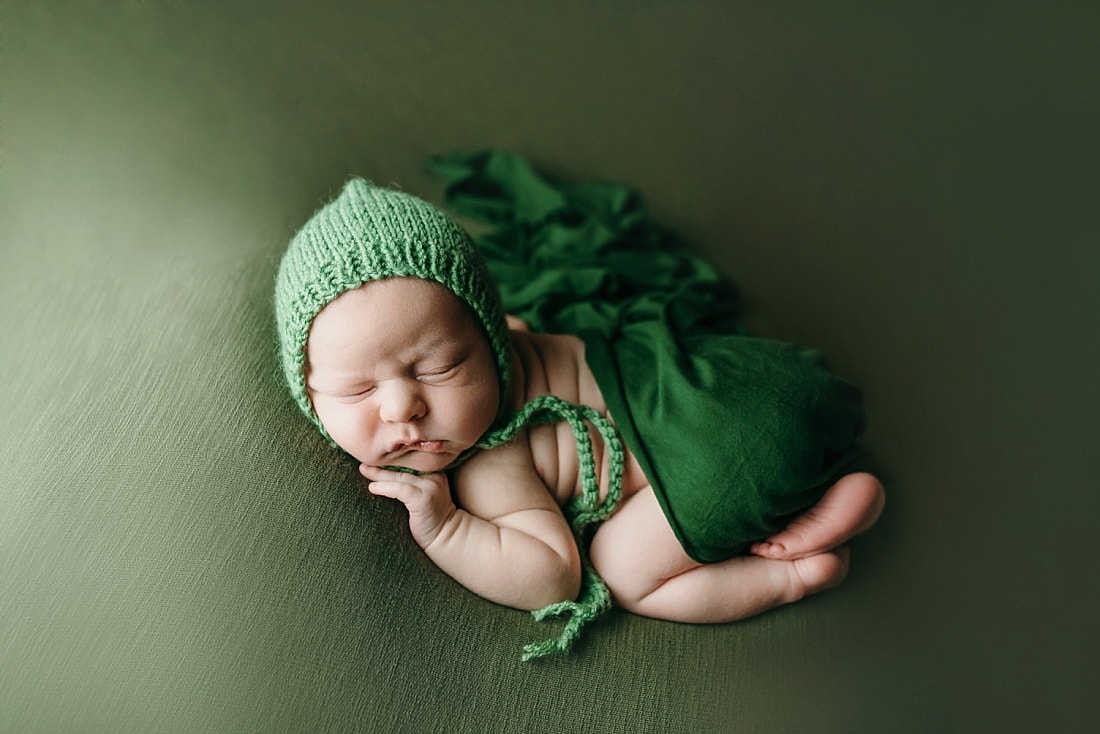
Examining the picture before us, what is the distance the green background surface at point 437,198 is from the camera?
77 cm

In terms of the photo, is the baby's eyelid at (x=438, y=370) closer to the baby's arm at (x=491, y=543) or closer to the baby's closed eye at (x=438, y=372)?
the baby's closed eye at (x=438, y=372)

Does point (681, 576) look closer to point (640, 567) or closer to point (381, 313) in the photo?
point (640, 567)

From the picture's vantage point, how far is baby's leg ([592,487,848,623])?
37.6 inches

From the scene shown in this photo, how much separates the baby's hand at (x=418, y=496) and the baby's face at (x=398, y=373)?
0.02 m

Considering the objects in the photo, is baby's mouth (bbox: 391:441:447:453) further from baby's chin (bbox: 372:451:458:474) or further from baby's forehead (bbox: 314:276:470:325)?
baby's forehead (bbox: 314:276:470:325)

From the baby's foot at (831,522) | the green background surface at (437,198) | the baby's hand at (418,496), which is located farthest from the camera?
the baby's foot at (831,522)

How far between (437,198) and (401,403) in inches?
24.3

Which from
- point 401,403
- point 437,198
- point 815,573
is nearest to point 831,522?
point 815,573

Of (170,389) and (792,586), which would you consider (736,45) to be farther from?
(170,389)

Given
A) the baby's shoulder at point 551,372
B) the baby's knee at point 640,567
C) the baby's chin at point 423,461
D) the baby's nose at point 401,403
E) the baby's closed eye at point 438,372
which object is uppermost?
the baby's closed eye at point 438,372

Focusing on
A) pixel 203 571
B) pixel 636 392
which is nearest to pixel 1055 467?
pixel 636 392

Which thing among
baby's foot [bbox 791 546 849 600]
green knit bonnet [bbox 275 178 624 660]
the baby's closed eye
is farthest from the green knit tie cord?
baby's foot [bbox 791 546 849 600]

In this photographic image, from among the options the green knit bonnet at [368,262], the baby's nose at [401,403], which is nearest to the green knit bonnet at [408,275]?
the green knit bonnet at [368,262]

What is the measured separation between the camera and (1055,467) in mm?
1166
